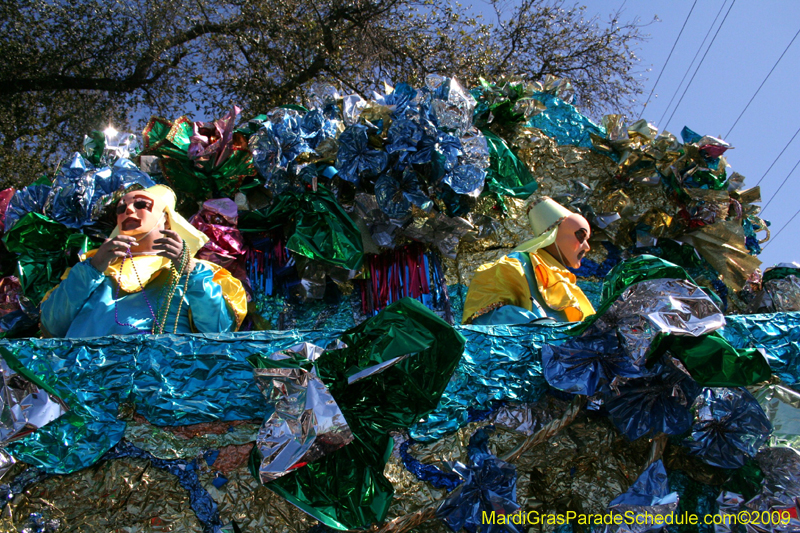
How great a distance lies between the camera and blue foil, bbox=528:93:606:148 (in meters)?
3.70

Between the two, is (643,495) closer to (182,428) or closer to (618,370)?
(618,370)

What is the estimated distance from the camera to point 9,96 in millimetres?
5562

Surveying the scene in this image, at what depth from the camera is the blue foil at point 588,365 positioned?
1.70 metres

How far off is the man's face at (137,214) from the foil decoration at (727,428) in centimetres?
203

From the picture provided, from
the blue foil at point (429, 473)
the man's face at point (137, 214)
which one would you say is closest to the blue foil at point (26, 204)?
the man's face at point (137, 214)

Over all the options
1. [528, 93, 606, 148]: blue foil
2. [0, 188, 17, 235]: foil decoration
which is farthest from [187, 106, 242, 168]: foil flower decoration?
[528, 93, 606, 148]: blue foil

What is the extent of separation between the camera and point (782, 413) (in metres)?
1.80

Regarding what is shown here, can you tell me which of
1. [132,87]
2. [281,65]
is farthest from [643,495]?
[132,87]

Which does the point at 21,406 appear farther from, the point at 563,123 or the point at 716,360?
the point at 563,123

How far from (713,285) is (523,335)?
7.44 ft

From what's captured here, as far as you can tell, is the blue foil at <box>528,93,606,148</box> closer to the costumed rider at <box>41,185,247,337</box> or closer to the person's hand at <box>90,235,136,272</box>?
the costumed rider at <box>41,185,247,337</box>

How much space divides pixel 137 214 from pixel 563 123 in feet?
7.97

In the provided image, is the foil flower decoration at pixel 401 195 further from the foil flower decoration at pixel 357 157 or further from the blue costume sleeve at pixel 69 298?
the blue costume sleeve at pixel 69 298

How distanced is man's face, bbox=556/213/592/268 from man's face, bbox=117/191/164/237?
171 cm
